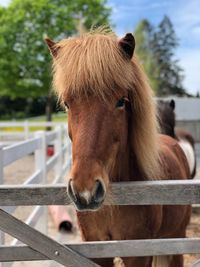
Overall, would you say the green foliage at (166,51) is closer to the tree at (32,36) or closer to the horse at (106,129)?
the tree at (32,36)

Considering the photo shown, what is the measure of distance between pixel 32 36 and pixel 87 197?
2260cm

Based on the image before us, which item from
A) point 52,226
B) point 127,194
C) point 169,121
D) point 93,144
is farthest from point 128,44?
point 52,226

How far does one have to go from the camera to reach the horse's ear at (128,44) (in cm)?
239

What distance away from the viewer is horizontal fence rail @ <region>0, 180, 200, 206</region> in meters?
2.01

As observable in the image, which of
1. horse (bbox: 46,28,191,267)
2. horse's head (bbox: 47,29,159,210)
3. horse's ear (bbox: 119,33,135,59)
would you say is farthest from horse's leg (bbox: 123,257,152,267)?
horse's ear (bbox: 119,33,135,59)

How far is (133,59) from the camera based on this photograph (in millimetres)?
2590

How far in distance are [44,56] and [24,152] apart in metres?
19.6

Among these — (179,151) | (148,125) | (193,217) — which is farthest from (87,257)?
(193,217)

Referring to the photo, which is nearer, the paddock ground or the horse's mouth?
the horse's mouth

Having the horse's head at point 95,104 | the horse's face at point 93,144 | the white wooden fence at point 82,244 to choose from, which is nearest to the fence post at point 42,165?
the horse's head at point 95,104

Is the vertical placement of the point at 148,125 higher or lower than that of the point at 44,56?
lower

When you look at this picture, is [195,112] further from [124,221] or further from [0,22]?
[124,221]

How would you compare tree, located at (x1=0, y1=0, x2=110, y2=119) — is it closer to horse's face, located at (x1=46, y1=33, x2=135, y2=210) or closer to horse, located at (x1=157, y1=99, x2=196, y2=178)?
horse, located at (x1=157, y1=99, x2=196, y2=178)

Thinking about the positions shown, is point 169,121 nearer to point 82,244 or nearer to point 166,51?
point 82,244
